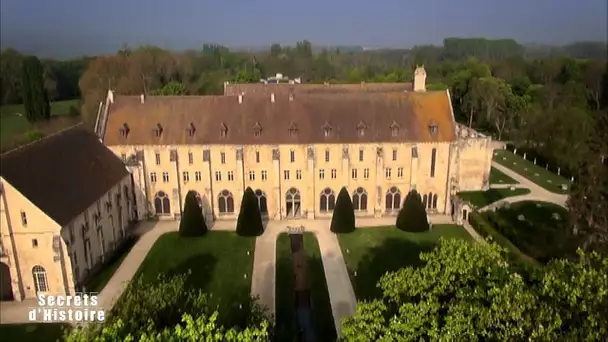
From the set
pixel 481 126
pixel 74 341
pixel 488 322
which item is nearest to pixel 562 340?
pixel 488 322

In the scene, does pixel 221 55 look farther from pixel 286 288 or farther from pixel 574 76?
pixel 286 288

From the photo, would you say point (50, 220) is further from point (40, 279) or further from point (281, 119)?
point (281, 119)

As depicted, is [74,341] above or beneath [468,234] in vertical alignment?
above

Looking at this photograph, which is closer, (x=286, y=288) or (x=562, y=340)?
(x=562, y=340)

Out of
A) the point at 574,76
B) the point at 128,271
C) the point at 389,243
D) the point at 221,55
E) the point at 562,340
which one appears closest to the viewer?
the point at 562,340

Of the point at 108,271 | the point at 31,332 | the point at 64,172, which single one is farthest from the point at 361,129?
the point at 31,332

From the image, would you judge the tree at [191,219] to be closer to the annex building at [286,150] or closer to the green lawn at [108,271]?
the annex building at [286,150]

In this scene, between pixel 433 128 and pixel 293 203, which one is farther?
pixel 293 203
